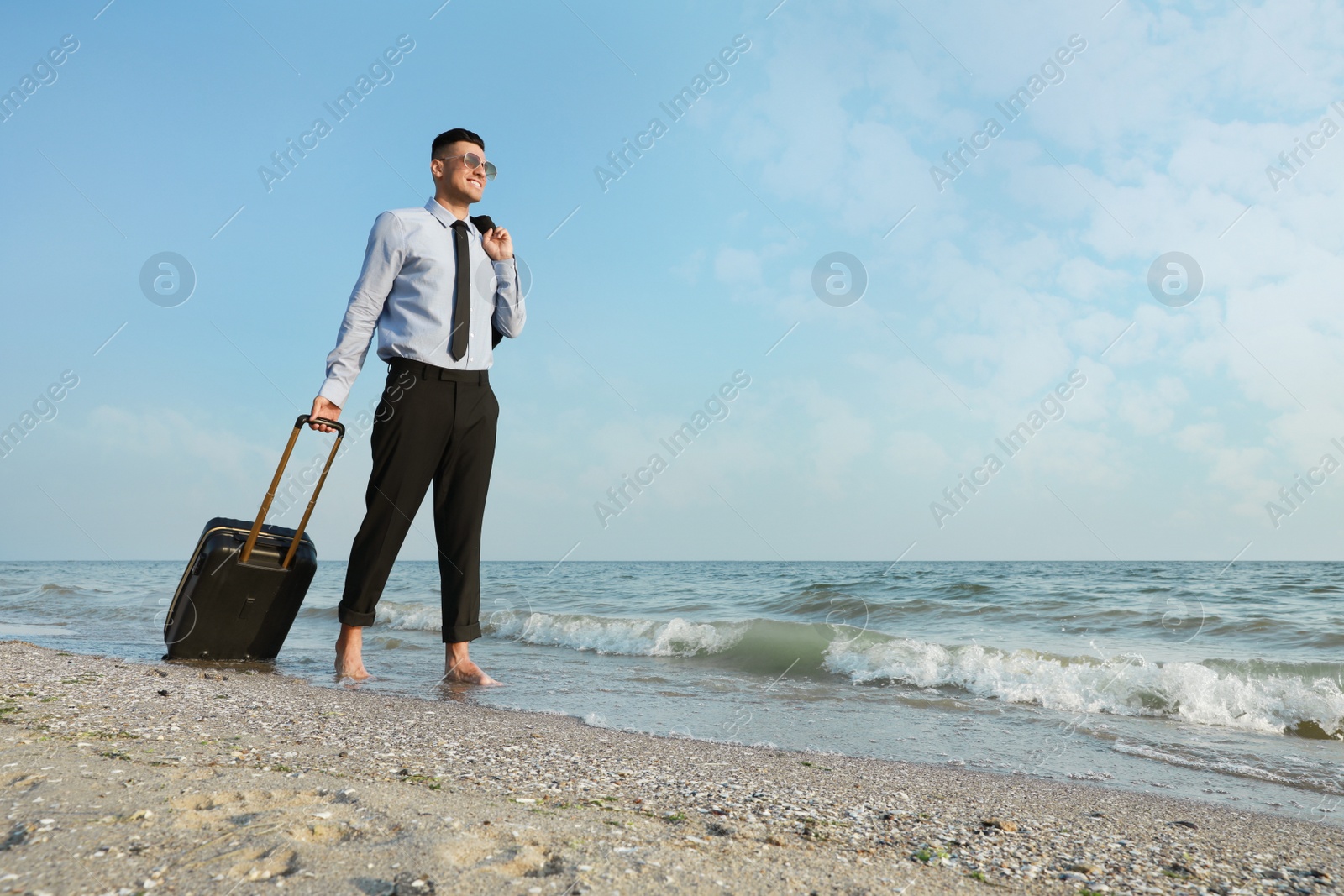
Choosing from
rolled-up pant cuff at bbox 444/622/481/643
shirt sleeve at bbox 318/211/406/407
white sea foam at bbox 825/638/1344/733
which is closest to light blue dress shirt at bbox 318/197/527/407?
shirt sleeve at bbox 318/211/406/407

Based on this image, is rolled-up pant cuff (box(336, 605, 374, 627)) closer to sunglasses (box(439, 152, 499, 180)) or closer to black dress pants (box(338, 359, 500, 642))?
black dress pants (box(338, 359, 500, 642))

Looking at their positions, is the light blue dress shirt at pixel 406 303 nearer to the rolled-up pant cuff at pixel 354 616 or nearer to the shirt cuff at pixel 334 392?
the shirt cuff at pixel 334 392

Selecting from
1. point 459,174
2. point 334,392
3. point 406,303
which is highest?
point 459,174

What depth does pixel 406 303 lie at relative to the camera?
11.8 ft

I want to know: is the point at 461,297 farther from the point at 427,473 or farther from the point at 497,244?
the point at 427,473

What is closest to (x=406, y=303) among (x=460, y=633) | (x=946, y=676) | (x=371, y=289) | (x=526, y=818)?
(x=371, y=289)

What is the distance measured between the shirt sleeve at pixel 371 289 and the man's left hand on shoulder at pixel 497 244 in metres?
0.40

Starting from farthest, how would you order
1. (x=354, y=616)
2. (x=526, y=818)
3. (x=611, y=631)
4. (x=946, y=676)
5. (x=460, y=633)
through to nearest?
1. (x=611, y=631)
2. (x=946, y=676)
3. (x=460, y=633)
4. (x=354, y=616)
5. (x=526, y=818)

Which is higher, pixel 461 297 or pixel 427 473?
pixel 461 297

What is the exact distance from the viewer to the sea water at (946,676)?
3387 mm

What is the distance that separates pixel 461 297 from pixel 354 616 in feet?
5.37

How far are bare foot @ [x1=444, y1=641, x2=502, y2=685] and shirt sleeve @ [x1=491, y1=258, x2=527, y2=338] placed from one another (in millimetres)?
1718

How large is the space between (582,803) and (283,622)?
10.1 feet

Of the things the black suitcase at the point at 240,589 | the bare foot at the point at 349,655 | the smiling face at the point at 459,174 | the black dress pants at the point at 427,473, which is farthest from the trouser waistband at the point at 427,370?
the bare foot at the point at 349,655
